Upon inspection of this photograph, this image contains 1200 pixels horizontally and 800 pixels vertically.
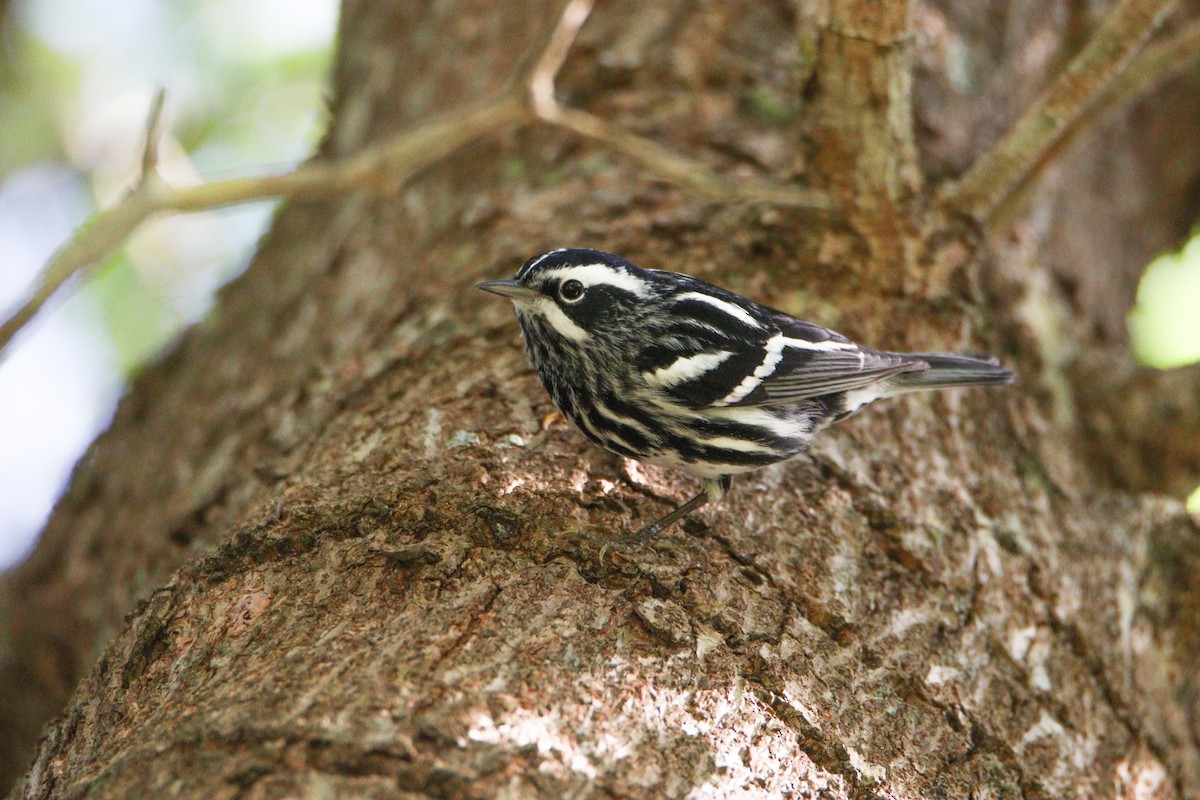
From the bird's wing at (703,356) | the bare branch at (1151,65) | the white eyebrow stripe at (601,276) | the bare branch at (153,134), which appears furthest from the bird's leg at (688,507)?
the bare branch at (153,134)

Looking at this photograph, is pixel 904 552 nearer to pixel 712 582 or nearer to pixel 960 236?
pixel 712 582

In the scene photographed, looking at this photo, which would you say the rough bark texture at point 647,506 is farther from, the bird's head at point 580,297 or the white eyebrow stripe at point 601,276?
the white eyebrow stripe at point 601,276

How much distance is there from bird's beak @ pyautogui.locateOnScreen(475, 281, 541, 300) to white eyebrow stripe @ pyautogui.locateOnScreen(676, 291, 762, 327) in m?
0.51

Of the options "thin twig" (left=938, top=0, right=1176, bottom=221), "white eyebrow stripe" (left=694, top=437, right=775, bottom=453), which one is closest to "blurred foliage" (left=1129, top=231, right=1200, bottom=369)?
"thin twig" (left=938, top=0, right=1176, bottom=221)

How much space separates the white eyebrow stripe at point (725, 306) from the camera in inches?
141

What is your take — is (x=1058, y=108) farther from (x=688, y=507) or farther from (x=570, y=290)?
(x=688, y=507)

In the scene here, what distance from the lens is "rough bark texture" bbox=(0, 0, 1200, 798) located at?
98.9 inches

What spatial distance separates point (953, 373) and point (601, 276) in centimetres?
130

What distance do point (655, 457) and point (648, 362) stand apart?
13.7 inches

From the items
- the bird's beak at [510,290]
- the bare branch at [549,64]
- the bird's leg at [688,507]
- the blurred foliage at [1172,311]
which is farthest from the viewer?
the blurred foliage at [1172,311]

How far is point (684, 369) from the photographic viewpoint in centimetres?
352

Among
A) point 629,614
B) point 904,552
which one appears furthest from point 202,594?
point 904,552

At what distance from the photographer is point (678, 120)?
4.68 m

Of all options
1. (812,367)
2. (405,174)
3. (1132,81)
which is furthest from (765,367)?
(405,174)
